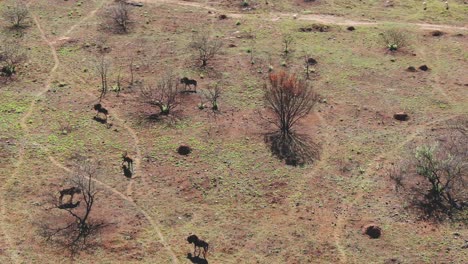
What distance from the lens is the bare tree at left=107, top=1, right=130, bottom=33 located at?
163 ft

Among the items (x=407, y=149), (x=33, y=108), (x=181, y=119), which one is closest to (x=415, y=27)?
(x=407, y=149)

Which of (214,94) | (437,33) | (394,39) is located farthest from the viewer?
(437,33)

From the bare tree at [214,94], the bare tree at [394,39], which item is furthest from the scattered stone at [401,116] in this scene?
the bare tree at [214,94]

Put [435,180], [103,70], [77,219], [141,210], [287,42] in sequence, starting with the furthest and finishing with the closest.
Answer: [287,42] < [103,70] < [435,180] < [141,210] < [77,219]

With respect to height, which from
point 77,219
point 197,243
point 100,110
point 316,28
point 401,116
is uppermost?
point 316,28

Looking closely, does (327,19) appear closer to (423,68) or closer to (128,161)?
(423,68)

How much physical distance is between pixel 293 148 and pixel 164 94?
1022 centimetres

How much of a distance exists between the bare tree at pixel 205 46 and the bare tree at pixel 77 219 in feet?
51.2

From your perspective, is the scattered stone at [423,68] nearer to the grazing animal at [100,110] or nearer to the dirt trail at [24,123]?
the grazing animal at [100,110]

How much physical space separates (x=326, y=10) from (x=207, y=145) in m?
24.6

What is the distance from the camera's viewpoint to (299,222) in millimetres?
30594

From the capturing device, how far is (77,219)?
29.7m

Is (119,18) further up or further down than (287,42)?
further up

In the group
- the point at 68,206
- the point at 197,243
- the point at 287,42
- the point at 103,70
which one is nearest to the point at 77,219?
the point at 68,206
